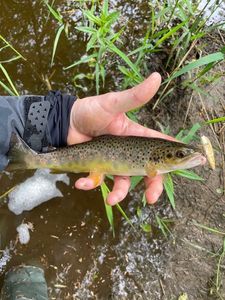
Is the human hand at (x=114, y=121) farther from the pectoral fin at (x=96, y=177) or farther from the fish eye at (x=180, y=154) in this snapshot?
the fish eye at (x=180, y=154)

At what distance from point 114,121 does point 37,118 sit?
0.46 metres

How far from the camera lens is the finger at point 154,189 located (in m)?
2.34

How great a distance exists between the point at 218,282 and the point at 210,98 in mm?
1312

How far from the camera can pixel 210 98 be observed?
128 inches

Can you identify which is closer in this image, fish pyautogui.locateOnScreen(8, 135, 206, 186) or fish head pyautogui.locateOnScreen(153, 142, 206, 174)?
fish head pyautogui.locateOnScreen(153, 142, 206, 174)

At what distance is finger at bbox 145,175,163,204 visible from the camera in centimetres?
234

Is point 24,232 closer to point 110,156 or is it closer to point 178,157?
point 110,156

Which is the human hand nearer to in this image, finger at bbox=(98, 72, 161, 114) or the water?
finger at bbox=(98, 72, 161, 114)

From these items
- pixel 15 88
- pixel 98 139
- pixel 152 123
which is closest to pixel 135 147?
pixel 98 139

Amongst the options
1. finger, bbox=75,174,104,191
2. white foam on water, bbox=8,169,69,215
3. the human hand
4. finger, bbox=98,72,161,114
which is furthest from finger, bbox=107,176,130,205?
white foam on water, bbox=8,169,69,215

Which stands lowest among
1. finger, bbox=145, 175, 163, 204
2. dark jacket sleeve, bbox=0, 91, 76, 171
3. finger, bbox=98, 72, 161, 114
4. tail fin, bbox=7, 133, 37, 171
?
tail fin, bbox=7, 133, 37, 171

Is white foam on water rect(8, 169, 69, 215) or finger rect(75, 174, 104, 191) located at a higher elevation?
finger rect(75, 174, 104, 191)

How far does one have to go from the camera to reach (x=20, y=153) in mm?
2416

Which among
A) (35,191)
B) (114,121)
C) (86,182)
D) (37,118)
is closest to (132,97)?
(114,121)
